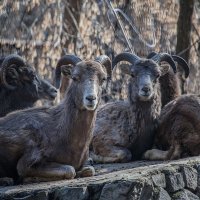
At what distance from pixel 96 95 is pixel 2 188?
154 centimetres

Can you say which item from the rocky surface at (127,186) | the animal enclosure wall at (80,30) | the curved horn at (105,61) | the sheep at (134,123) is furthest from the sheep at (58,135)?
the animal enclosure wall at (80,30)

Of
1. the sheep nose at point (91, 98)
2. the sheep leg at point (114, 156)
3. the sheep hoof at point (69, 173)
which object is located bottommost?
the sheep leg at point (114, 156)

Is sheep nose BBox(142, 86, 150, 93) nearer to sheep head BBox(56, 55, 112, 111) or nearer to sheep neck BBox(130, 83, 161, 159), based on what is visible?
sheep neck BBox(130, 83, 161, 159)

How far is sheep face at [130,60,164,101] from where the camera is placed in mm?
12219

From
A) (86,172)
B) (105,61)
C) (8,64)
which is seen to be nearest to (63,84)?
(8,64)

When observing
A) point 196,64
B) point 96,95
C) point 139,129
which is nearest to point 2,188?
point 96,95

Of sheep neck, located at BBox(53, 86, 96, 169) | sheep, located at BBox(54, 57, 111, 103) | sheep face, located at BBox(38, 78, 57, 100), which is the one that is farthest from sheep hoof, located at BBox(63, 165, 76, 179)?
sheep face, located at BBox(38, 78, 57, 100)

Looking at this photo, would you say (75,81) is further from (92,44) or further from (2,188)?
(92,44)

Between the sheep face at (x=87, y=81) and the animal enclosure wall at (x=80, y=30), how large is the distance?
7020mm

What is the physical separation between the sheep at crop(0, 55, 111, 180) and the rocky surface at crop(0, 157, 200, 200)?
0.86ft

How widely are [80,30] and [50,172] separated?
9.76 meters

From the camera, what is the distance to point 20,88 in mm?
13555

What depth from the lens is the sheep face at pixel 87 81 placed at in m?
10.1

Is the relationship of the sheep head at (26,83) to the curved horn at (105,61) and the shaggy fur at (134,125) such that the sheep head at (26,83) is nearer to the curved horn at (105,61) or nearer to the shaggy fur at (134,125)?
the shaggy fur at (134,125)
